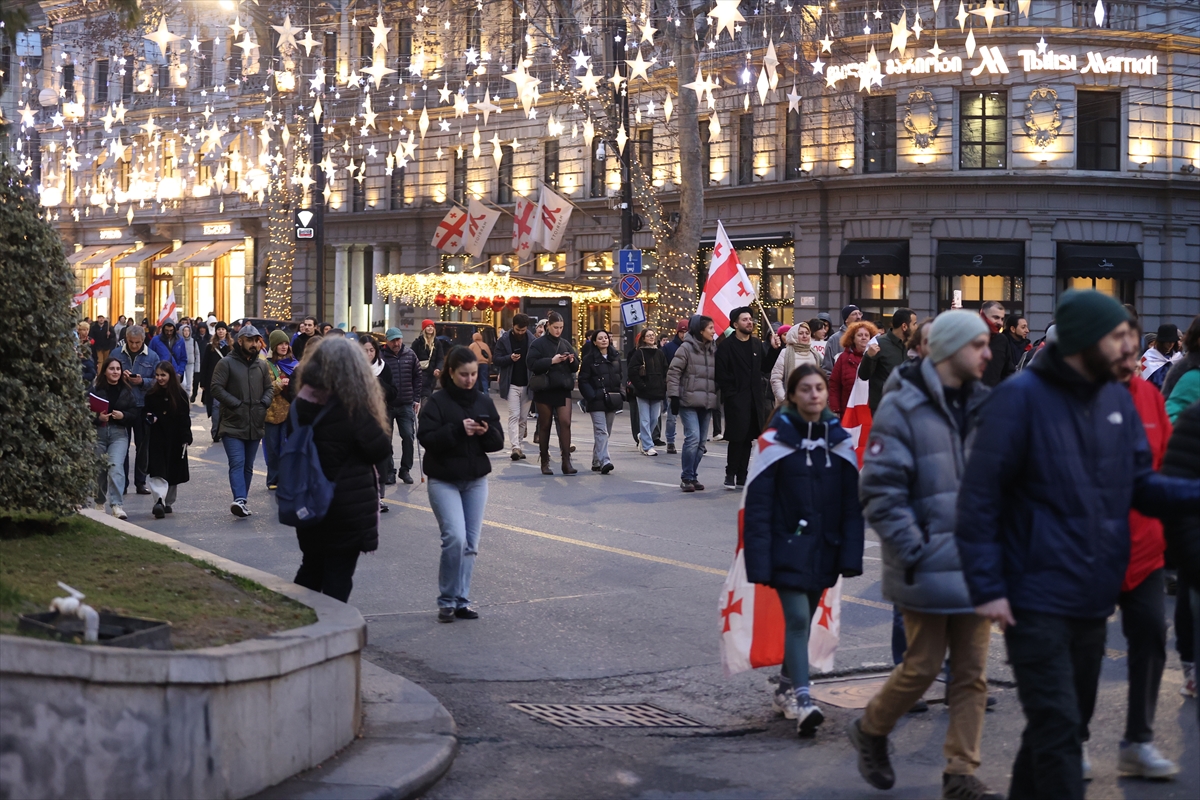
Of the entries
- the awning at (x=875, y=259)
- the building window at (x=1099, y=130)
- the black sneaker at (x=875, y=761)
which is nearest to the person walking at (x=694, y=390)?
the black sneaker at (x=875, y=761)

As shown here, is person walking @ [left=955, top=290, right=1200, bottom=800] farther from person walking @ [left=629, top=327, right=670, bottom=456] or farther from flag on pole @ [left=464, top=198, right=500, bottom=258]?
flag on pole @ [left=464, top=198, right=500, bottom=258]

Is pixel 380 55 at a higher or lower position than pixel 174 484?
higher

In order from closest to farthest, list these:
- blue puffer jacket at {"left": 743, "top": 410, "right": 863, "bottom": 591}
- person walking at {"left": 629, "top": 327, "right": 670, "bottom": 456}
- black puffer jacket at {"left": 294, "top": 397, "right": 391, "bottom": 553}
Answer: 1. blue puffer jacket at {"left": 743, "top": 410, "right": 863, "bottom": 591}
2. black puffer jacket at {"left": 294, "top": 397, "right": 391, "bottom": 553}
3. person walking at {"left": 629, "top": 327, "right": 670, "bottom": 456}

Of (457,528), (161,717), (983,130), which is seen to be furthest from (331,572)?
(983,130)

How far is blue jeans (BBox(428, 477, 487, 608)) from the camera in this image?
8.96 m

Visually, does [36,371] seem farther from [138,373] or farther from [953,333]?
[138,373]

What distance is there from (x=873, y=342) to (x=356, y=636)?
7016 mm

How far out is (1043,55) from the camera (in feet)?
109

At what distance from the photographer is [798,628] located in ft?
21.4

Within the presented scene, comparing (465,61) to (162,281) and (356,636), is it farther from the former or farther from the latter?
(356,636)

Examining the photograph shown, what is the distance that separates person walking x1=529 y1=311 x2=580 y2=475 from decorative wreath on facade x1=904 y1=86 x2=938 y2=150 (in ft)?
62.6

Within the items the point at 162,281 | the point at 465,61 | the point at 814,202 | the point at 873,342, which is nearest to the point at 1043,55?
the point at 814,202

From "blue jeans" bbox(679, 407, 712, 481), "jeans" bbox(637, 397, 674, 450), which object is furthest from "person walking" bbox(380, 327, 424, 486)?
"jeans" bbox(637, 397, 674, 450)

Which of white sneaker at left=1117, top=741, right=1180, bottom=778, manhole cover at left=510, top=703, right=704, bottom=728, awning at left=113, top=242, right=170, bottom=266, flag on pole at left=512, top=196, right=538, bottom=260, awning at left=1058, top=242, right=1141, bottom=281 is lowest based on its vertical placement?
manhole cover at left=510, top=703, right=704, bottom=728
